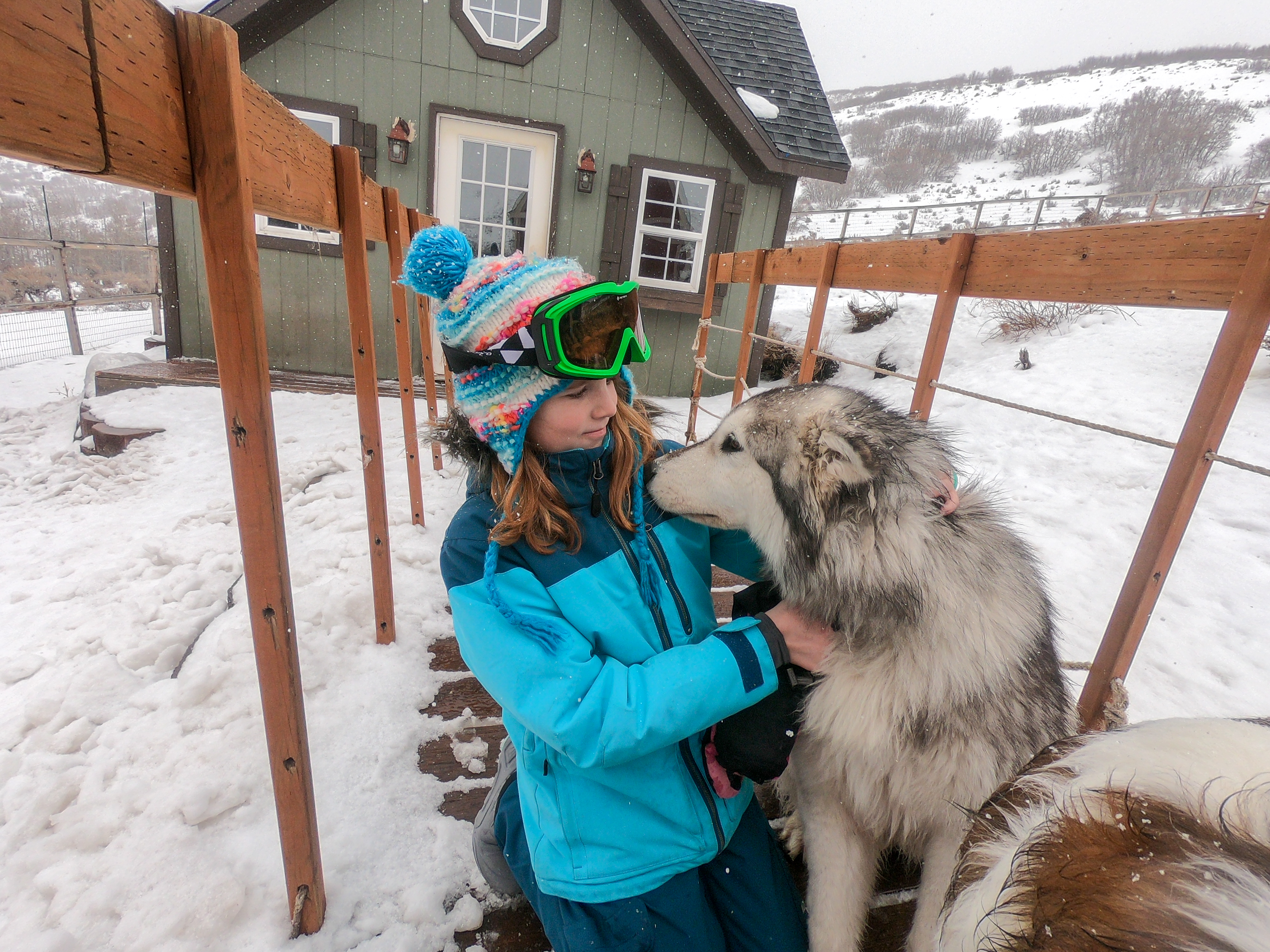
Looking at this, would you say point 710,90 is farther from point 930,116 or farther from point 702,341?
point 930,116

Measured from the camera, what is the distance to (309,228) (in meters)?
6.30

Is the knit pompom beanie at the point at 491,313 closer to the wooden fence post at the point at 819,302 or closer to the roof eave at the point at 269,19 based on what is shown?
the wooden fence post at the point at 819,302

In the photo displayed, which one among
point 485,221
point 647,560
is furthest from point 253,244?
point 485,221

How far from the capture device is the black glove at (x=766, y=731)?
1.23m

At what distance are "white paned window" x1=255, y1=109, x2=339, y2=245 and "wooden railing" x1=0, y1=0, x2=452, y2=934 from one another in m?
5.73

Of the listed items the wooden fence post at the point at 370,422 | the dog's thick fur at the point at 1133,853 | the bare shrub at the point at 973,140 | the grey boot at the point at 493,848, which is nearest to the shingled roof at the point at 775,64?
the wooden fence post at the point at 370,422

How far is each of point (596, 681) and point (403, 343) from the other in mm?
3068

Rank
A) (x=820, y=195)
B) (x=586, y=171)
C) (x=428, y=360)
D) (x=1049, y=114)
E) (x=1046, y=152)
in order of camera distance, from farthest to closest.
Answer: (x=1049, y=114) → (x=1046, y=152) → (x=820, y=195) → (x=586, y=171) → (x=428, y=360)

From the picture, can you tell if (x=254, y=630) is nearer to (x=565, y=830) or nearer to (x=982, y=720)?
(x=565, y=830)

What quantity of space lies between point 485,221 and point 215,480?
4.46m

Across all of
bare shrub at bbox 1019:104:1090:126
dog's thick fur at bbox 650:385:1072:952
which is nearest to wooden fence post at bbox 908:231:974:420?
dog's thick fur at bbox 650:385:1072:952

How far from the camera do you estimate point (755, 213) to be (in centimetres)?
726

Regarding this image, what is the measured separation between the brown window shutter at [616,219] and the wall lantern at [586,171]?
0.21 meters

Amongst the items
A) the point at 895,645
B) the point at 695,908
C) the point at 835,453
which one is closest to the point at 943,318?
the point at 835,453
